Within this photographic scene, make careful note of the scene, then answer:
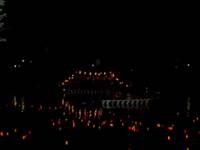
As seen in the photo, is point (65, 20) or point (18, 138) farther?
point (65, 20)

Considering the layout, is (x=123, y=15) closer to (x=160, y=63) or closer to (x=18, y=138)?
(x=160, y=63)

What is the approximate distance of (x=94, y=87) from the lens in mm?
11055

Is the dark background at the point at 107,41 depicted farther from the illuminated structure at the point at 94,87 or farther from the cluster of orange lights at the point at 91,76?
the illuminated structure at the point at 94,87

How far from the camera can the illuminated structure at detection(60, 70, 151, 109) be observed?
10.7 meters

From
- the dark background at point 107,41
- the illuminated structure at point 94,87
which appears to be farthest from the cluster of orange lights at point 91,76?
the dark background at point 107,41

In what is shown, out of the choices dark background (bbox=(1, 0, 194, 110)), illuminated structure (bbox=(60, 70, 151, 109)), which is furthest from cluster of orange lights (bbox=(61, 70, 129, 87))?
dark background (bbox=(1, 0, 194, 110))

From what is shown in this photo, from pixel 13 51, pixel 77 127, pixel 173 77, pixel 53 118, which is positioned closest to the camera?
pixel 77 127

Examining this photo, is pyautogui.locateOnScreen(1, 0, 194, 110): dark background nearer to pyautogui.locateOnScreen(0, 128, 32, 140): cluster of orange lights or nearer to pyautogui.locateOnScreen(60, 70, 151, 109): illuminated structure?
pyautogui.locateOnScreen(60, 70, 151, 109): illuminated structure

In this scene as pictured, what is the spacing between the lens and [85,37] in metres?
8.86

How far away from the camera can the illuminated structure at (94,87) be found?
35.0 ft

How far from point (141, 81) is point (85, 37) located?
5.74ft

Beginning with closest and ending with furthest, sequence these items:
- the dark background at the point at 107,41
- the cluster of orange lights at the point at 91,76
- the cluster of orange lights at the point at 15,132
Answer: the cluster of orange lights at the point at 15,132 < the dark background at the point at 107,41 < the cluster of orange lights at the point at 91,76

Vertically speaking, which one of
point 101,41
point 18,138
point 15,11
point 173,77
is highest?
point 15,11

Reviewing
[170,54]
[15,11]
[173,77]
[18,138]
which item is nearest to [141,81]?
[173,77]
